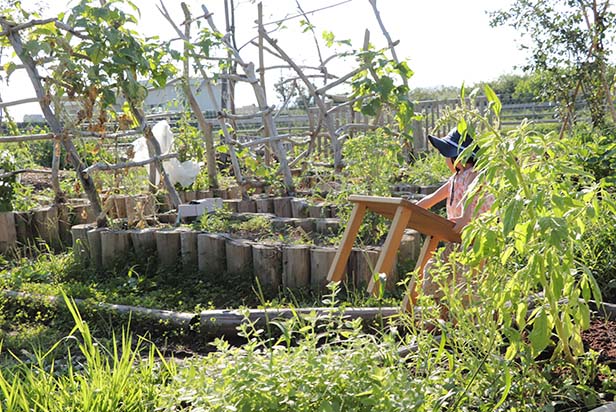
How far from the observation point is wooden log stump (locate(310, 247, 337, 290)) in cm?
451

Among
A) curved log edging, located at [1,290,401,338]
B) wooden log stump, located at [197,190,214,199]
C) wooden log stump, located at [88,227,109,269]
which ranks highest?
wooden log stump, located at [197,190,214,199]

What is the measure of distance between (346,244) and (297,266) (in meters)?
0.62

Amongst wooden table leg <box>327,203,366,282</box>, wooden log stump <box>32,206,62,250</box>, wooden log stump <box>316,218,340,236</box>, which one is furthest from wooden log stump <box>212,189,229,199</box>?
wooden table leg <box>327,203,366,282</box>

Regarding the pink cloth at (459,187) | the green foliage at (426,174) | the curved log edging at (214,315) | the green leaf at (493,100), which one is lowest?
the curved log edging at (214,315)

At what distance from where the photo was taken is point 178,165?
7723 millimetres

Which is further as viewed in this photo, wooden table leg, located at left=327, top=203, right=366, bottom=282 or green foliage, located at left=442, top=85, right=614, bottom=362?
wooden table leg, located at left=327, top=203, right=366, bottom=282

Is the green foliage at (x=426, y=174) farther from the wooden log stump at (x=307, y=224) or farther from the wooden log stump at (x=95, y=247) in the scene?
the wooden log stump at (x=95, y=247)

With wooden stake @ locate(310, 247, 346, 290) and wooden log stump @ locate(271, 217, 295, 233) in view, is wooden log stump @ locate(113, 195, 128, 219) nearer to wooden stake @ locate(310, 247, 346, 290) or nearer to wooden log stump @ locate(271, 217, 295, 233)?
wooden log stump @ locate(271, 217, 295, 233)

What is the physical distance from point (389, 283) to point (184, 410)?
93.1 inches

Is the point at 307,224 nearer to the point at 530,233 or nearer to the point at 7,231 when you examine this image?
the point at 7,231

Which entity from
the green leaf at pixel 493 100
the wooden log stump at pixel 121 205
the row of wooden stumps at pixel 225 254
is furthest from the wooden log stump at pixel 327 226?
the green leaf at pixel 493 100

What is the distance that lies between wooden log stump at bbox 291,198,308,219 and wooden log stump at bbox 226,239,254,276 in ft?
4.40

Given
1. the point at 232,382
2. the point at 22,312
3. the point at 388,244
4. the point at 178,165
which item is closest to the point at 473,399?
the point at 232,382

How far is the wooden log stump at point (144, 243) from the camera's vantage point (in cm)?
533
